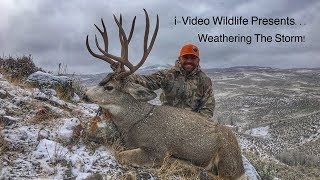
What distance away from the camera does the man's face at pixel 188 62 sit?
777cm

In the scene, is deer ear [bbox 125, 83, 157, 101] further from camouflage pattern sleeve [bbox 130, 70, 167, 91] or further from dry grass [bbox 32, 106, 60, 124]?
dry grass [bbox 32, 106, 60, 124]

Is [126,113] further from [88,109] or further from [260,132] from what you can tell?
[260,132]

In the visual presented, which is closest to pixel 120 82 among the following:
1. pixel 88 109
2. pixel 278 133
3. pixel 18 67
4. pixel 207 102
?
pixel 207 102

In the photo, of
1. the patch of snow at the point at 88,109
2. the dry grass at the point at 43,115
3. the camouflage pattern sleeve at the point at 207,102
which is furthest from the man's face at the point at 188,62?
the dry grass at the point at 43,115

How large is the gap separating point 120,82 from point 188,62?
5.10 feet

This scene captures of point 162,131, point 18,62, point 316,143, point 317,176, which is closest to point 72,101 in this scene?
point 18,62

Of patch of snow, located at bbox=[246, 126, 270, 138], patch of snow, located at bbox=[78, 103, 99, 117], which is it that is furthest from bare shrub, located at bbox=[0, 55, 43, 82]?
patch of snow, located at bbox=[246, 126, 270, 138]

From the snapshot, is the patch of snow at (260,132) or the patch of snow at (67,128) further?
the patch of snow at (260,132)

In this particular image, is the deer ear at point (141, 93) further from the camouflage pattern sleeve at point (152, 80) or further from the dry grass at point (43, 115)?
the dry grass at point (43, 115)

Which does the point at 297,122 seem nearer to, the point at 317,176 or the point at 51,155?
the point at 317,176

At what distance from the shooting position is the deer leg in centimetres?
608

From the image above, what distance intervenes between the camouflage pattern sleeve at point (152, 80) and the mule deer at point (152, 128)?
28cm

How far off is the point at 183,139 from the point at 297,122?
27.8m

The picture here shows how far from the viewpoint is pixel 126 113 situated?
21.6 feet
